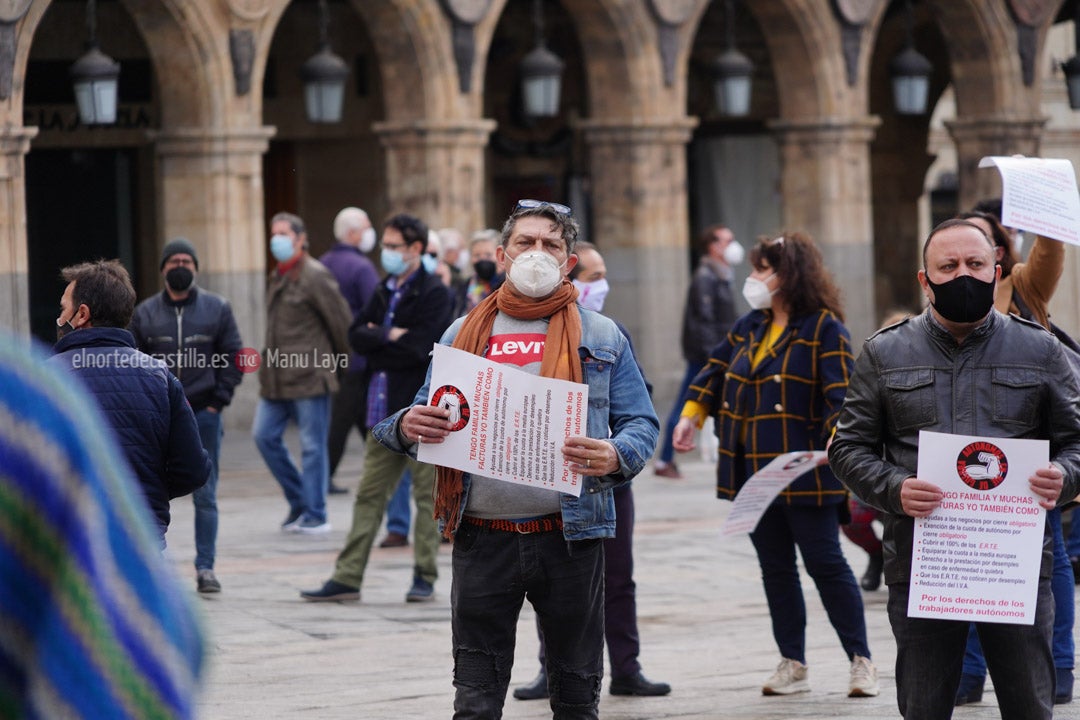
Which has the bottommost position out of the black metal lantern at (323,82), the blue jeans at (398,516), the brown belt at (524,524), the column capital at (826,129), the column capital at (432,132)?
the blue jeans at (398,516)

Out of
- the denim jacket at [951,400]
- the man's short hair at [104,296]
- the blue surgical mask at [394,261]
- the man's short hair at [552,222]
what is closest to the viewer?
the denim jacket at [951,400]

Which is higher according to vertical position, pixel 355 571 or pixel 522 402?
pixel 522 402

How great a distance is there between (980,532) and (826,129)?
16895 millimetres

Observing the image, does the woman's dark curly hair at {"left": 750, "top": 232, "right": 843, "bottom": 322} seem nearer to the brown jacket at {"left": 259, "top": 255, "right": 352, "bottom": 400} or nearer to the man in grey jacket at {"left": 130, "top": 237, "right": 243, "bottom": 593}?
the man in grey jacket at {"left": 130, "top": 237, "right": 243, "bottom": 593}

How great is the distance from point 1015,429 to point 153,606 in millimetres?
3181

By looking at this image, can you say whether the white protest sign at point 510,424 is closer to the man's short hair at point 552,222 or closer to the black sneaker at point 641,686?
the man's short hair at point 552,222

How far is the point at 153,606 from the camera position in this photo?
1.81 metres

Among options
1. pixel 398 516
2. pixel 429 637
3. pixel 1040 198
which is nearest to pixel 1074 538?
pixel 429 637

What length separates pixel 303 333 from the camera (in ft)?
36.6

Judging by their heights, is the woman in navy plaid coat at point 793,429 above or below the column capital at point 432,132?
below

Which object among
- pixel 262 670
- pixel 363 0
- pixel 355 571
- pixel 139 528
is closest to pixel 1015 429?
pixel 139 528

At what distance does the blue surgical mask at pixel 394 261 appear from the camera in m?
9.61

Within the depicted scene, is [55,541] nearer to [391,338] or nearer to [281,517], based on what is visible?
[391,338]

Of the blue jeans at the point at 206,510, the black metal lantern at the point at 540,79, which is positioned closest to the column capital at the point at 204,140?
the black metal lantern at the point at 540,79
